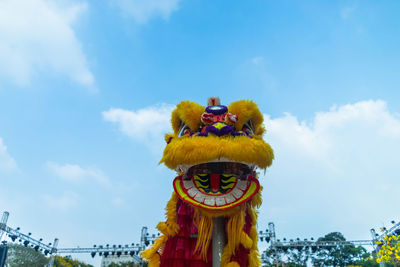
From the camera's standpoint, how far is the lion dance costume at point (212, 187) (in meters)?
3.17

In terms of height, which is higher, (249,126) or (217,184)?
(249,126)

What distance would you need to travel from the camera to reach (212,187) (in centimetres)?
342

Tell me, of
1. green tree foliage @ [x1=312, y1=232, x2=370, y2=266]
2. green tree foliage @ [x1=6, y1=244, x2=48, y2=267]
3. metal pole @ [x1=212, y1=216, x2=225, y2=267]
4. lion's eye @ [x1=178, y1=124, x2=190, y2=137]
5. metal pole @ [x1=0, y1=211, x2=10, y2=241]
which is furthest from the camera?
green tree foliage @ [x1=312, y1=232, x2=370, y2=266]

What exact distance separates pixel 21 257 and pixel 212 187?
73.7 feet

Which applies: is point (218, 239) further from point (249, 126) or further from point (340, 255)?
point (340, 255)

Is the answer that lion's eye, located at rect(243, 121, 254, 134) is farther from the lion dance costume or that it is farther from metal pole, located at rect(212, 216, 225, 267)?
metal pole, located at rect(212, 216, 225, 267)

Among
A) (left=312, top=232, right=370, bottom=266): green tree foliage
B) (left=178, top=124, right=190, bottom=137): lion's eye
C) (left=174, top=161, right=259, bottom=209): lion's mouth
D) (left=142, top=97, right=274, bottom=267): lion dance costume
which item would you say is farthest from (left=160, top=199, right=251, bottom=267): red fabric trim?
(left=312, top=232, right=370, bottom=266): green tree foliage

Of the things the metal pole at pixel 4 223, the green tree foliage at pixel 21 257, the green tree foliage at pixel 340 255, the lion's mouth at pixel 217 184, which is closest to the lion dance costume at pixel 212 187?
the lion's mouth at pixel 217 184

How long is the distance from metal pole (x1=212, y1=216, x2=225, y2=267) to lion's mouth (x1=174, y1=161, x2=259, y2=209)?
0.37 meters

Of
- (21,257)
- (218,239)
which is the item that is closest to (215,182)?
(218,239)

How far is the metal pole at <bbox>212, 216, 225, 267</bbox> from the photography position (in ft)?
10.8

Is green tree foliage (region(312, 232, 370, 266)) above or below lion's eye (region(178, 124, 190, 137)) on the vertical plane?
above

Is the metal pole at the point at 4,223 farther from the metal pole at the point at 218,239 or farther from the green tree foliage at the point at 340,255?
the green tree foliage at the point at 340,255

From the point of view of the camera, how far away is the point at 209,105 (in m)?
4.13
